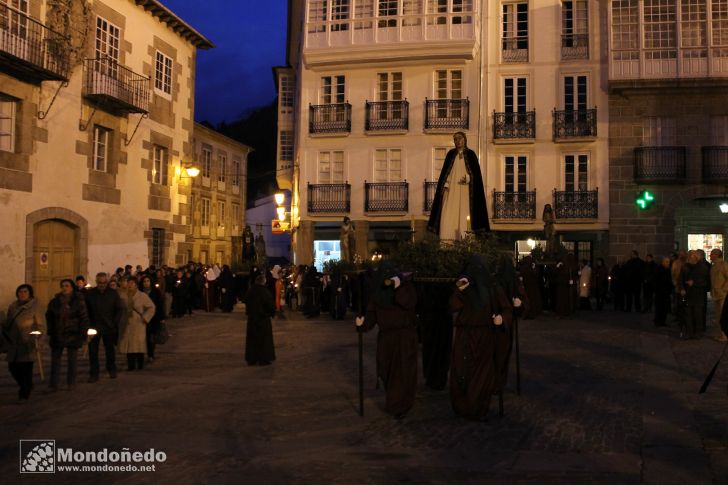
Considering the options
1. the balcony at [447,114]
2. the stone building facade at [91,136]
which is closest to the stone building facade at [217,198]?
the stone building facade at [91,136]

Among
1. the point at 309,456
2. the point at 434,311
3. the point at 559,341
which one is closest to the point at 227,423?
the point at 309,456

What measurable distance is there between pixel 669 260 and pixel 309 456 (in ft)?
45.9

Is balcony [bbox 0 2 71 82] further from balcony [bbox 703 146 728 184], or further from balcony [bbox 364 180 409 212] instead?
balcony [bbox 703 146 728 184]

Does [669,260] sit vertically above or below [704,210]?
below

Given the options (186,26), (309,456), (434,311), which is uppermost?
(186,26)

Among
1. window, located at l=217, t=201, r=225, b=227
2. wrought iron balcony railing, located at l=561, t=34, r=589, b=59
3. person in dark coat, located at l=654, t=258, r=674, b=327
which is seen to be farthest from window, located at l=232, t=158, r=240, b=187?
person in dark coat, located at l=654, t=258, r=674, b=327

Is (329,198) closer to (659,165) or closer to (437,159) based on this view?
(437,159)

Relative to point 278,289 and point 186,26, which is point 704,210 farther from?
point 186,26

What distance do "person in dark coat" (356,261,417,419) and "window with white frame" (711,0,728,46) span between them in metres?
24.1

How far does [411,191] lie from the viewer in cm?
2975

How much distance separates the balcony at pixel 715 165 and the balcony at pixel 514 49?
803 centimetres

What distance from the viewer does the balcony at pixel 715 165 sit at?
89.6 feet

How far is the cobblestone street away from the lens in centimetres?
616

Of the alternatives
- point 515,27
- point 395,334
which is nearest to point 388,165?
point 515,27
